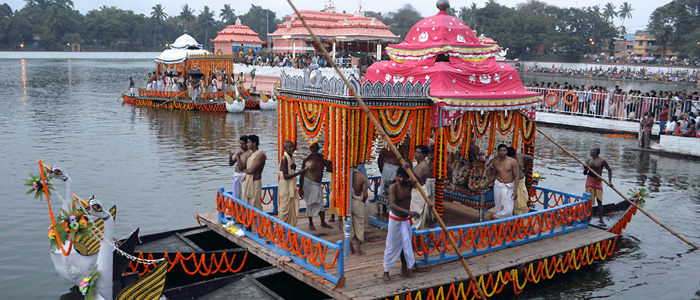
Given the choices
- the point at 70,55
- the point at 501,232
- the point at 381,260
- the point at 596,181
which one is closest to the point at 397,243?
the point at 381,260

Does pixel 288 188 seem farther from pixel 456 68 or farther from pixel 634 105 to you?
pixel 634 105

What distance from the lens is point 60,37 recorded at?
110m

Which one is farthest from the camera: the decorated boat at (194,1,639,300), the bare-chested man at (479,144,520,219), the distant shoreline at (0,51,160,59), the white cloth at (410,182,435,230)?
the distant shoreline at (0,51,160,59)

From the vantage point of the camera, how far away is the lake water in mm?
10516

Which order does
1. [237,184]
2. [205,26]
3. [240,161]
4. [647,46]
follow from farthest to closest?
1. [205,26]
2. [647,46]
3. [237,184]
4. [240,161]

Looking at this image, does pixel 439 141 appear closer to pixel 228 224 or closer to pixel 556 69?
pixel 228 224

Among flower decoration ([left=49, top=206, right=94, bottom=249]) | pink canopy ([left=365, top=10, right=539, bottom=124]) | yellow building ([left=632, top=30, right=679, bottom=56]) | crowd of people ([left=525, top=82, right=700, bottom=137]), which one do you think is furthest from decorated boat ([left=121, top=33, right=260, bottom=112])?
yellow building ([left=632, top=30, right=679, bottom=56])

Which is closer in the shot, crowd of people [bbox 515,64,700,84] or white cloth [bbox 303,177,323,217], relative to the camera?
white cloth [bbox 303,177,323,217]

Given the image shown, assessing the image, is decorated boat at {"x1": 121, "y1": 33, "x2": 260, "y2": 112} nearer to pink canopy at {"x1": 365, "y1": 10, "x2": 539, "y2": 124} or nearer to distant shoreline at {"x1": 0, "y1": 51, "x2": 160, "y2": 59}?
pink canopy at {"x1": 365, "y1": 10, "x2": 539, "y2": 124}

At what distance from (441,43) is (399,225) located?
4.15 meters

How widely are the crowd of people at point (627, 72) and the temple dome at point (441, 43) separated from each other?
6289 cm

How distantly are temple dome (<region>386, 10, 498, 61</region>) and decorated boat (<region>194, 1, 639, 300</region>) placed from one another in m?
0.03

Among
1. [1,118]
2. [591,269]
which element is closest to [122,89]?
[1,118]

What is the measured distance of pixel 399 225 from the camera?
8383 millimetres
